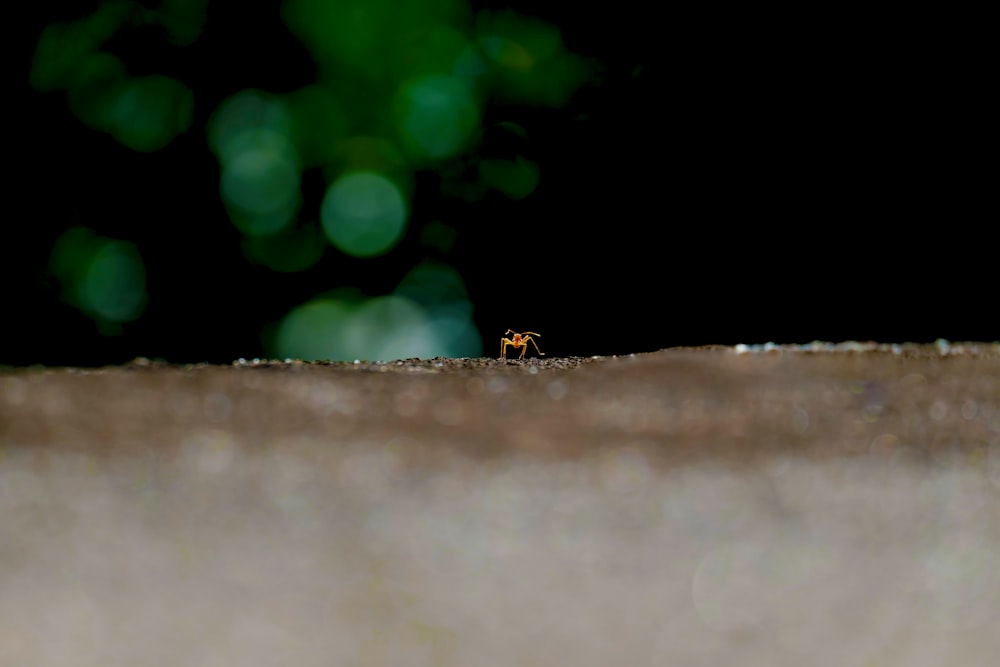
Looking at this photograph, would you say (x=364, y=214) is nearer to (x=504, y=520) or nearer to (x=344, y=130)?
(x=344, y=130)

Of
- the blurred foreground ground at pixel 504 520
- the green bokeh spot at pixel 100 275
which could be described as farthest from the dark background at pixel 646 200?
the blurred foreground ground at pixel 504 520

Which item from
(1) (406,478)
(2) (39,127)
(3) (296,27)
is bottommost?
(1) (406,478)

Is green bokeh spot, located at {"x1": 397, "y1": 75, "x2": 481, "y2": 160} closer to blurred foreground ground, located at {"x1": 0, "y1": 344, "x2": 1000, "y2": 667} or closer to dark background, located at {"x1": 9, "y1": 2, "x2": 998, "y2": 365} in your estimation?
dark background, located at {"x1": 9, "y1": 2, "x2": 998, "y2": 365}

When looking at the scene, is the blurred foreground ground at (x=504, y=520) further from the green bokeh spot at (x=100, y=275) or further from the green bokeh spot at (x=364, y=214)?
the green bokeh spot at (x=100, y=275)

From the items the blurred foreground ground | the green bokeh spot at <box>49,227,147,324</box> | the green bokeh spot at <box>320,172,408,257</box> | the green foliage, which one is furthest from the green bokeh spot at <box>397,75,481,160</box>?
the blurred foreground ground

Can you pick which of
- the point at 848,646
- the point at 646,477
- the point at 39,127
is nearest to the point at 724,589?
the point at 848,646

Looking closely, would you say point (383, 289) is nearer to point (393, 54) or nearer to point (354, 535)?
point (393, 54)

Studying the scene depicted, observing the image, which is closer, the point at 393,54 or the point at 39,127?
the point at 393,54
